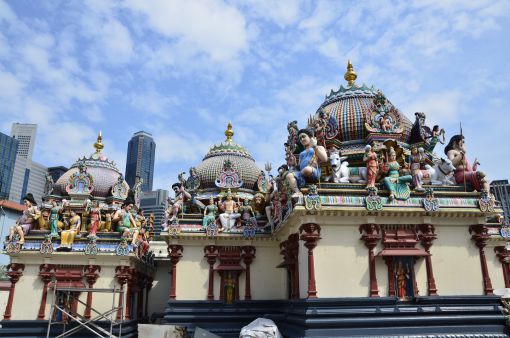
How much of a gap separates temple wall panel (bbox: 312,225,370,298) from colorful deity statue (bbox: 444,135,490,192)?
5781mm

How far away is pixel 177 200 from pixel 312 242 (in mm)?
10872

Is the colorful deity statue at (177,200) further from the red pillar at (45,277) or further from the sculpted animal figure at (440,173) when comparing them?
the sculpted animal figure at (440,173)

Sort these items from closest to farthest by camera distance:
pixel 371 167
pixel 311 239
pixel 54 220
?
pixel 311 239
pixel 371 167
pixel 54 220

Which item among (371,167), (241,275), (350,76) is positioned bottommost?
(241,275)

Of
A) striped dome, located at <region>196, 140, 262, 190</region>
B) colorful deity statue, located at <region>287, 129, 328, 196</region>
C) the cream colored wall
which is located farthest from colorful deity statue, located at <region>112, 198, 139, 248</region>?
colorful deity statue, located at <region>287, 129, 328, 196</region>

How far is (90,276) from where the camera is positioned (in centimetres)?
2130

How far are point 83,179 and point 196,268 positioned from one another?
1195cm

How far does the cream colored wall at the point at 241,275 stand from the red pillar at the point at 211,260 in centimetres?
20

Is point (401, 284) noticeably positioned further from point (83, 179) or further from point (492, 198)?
point (83, 179)

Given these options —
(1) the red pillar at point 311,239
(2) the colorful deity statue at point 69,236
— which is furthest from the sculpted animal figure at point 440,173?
(2) the colorful deity statue at point 69,236

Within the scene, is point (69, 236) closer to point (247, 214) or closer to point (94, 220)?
point (94, 220)

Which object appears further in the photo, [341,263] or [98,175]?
[98,175]

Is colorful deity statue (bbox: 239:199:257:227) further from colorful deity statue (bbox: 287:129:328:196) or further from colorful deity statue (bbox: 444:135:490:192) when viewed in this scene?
colorful deity statue (bbox: 444:135:490:192)

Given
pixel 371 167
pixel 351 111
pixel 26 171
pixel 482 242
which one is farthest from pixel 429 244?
pixel 26 171
